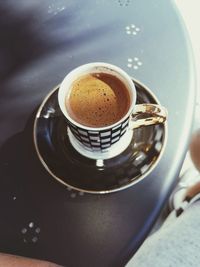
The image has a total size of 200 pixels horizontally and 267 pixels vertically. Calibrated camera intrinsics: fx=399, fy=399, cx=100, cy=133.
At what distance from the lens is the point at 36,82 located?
675 millimetres

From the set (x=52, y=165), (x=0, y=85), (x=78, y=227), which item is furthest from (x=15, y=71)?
(x=78, y=227)

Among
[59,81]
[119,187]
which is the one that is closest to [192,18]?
[59,81]

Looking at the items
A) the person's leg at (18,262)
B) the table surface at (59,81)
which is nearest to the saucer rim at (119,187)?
the table surface at (59,81)

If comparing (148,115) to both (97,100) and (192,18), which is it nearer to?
(97,100)

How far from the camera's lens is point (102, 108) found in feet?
1.90

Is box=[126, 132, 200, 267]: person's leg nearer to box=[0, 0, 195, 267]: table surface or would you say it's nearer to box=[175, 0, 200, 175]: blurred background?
box=[0, 0, 195, 267]: table surface

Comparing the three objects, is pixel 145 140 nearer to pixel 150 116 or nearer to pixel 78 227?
pixel 150 116

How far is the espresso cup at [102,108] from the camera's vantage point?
1.86ft

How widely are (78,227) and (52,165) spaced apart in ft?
0.33

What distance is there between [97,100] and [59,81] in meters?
0.12

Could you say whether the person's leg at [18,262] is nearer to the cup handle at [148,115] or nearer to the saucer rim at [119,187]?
the saucer rim at [119,187]

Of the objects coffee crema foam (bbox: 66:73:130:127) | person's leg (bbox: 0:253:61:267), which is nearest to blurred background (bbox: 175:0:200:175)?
coffee crema foam (bbox: 66:73:130:127)

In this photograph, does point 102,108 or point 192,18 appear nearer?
point 102,108

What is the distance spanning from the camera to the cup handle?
22.6 inches
